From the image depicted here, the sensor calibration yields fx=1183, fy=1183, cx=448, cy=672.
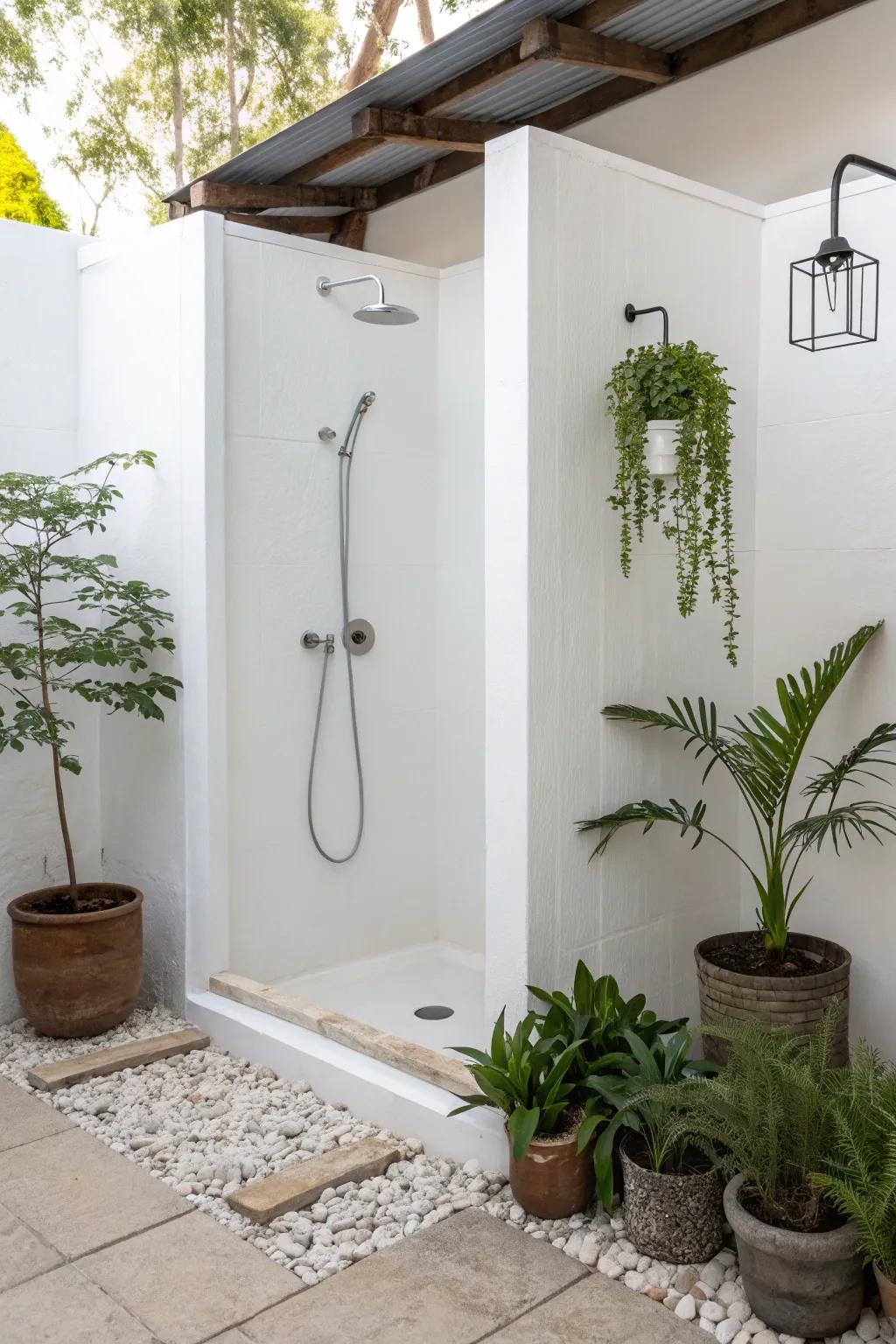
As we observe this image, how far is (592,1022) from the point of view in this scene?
8.43 ft

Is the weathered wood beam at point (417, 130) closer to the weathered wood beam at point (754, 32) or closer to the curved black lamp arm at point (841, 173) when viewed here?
the weathered wood beam at point (754, 32)

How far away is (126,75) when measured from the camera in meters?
11.8

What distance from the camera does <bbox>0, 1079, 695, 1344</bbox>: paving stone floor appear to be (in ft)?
6.84

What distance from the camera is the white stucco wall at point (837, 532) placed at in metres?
2.95

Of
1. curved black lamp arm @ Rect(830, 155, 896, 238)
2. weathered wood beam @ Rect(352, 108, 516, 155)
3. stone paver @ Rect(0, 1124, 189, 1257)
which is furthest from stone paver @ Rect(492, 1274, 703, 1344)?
weathered wood beam @ Rect(352, 108, 516, 155)

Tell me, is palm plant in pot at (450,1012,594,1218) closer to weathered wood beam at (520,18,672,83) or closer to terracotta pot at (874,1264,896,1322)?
terracotta pot at (874,1264,896,1322)

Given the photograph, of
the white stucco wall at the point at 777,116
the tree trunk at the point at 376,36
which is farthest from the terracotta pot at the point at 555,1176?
the tree trunk at the point at 376,36

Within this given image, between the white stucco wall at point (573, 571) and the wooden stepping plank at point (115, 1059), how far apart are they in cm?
106

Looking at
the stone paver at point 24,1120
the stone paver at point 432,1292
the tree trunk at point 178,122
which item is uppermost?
the tree trunk at point 178,122

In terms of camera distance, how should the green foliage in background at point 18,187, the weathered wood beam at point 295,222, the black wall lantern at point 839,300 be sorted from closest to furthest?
the black wall lantern at point 839,300
the weathered wood beam at point 295,222
the green foliage in background at point 18,187

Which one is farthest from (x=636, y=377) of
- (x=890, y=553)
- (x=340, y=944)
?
(x=340, y=944)

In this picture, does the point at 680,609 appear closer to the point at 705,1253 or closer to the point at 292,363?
the point at 705,1253

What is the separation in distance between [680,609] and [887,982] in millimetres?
1136

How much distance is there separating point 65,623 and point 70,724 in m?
0.41
